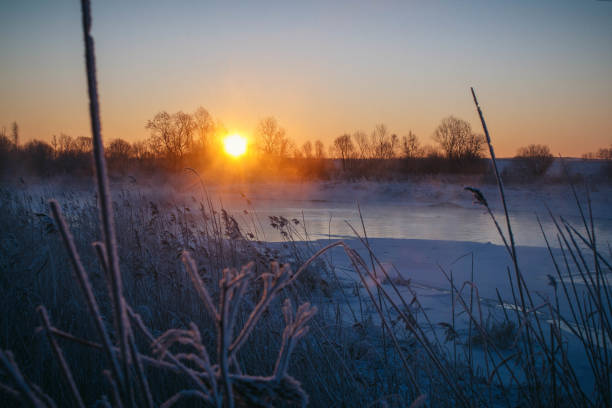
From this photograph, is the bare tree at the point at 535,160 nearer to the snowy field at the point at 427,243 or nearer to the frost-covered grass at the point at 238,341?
the snowy field at the point at 427,243

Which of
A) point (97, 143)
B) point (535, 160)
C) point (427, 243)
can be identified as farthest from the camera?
point (535, 160)

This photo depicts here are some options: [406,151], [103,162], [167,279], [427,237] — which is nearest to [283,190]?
[427,237]

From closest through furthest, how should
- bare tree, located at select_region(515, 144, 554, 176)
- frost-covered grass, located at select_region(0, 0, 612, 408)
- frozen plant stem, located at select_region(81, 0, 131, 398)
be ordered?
frozen plant stem, located at select_region(81, 0, 131, 398)
frost-covered grass, located at select_region(0, 0, 612, 408)
bare tree, located at select_region(515, 144, 554, 176)

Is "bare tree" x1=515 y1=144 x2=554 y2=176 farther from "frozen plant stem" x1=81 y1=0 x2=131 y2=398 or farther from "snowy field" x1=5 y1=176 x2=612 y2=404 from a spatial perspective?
"frozen plant stem" x1=81 y1=0 x2=131 y2=398

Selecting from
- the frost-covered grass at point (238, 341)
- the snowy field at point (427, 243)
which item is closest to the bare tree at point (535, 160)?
the snowy field at point (427, 243)

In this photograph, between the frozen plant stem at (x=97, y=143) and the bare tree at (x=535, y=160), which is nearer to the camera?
the frozen plant stem at (x=97, y=143)

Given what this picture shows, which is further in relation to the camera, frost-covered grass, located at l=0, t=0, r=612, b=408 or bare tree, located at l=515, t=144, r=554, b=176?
bare tree, located at l=515, t=144, r=554, b=176

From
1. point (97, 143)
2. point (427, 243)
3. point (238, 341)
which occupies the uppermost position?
point (97, 143)

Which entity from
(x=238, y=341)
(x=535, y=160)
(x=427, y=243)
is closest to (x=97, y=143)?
(x=238, y=341)

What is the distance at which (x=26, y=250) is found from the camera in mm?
3018

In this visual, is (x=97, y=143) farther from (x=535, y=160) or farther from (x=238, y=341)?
(x=535, y=160)

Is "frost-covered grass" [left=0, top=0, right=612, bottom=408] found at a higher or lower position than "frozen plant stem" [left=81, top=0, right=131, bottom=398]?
lower

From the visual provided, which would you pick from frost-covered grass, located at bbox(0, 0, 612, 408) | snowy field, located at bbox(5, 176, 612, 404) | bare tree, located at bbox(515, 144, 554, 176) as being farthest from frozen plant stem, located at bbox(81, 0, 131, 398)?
bare tree, located at bbox(515, 144, 554, 176)

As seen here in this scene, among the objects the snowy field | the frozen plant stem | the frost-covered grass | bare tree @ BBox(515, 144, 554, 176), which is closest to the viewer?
the frozen plant stem
